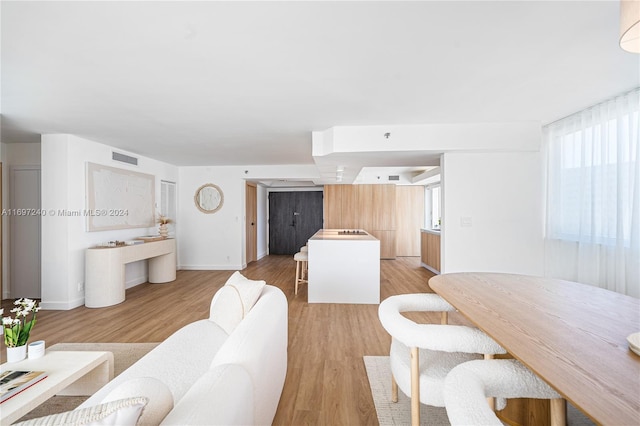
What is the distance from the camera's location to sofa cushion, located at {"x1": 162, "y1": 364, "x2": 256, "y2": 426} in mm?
736

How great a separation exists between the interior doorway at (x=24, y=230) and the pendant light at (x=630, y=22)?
607 centimetres

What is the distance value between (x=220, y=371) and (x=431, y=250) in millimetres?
5637

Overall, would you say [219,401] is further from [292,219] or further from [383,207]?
[292,219]

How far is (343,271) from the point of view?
3.83 metres

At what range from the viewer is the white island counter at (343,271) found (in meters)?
3.81

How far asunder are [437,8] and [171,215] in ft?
19.8

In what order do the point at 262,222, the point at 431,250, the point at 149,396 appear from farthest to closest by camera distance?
the point at 262,222
the point at 431,250
the point at 149,396

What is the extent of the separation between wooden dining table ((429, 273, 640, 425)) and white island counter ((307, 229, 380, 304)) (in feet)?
6.96

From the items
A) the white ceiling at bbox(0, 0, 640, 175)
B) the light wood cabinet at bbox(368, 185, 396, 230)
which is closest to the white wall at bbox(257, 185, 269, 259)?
the light wood cabinet at bbox(368, 185, 396, 230)

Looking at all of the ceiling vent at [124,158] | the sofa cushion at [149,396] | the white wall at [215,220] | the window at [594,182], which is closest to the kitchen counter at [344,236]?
the white wall at [215,220]

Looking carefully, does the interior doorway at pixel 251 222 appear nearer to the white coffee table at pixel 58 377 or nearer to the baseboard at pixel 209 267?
the baseboard at pixel 209 267

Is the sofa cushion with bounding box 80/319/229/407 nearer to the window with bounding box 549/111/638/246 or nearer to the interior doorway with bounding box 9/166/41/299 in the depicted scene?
the window with bounding box 549/111/638/246

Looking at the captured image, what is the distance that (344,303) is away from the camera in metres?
3.81

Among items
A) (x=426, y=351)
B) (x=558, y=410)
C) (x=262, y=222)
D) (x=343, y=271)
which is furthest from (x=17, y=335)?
(x=262, y=222)
